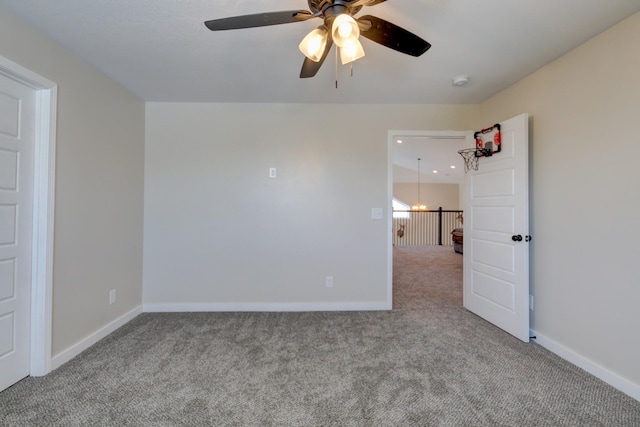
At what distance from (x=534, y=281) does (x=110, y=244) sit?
3799mm

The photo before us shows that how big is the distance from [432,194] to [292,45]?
1141 cm

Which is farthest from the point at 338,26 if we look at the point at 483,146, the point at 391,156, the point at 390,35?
the point at 483,146

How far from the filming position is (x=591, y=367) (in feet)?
6.18

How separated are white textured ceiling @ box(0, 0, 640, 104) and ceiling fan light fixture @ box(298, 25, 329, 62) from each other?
0.38m

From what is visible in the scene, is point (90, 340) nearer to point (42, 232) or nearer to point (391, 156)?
point (42, 232)

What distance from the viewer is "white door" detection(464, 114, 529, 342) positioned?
7.63 feet

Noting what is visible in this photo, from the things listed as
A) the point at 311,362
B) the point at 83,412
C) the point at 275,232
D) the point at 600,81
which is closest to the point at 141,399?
the point at 83,412

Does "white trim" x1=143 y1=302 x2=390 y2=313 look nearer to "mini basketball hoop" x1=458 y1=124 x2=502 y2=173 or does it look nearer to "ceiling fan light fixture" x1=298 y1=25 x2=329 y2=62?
"mini basketball hoop" x1=458 y1=124 x2=502 y2=173

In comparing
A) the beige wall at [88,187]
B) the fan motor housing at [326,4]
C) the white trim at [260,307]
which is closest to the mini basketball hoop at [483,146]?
the white trim at [260,307]

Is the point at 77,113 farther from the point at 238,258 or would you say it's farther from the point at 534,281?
the point at 534,281

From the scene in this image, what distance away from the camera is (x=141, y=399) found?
63.9 inches

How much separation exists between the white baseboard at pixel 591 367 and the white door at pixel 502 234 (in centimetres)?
14

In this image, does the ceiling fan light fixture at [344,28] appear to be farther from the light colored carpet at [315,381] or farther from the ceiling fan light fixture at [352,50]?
the light colored carpet at [315,381]

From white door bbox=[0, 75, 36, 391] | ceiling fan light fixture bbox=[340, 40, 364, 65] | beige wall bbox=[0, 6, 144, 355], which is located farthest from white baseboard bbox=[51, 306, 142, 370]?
ceiling fan light fixture bbox=[340, 40, 364, 65]
